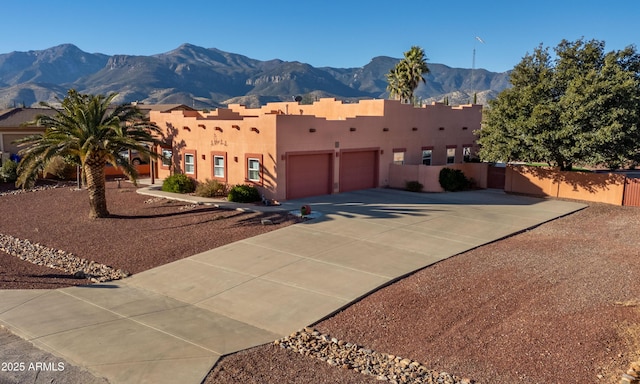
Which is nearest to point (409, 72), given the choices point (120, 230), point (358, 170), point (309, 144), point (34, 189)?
point (358, 170)

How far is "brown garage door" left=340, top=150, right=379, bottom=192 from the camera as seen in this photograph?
27.2m

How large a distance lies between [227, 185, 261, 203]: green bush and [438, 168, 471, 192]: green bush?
36.2 ft

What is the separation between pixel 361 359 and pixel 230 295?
4.67m

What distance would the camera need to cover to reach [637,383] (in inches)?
289

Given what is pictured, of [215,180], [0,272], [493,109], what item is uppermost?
[493,109]

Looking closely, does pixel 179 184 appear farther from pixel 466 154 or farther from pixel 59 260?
pixel 466 154

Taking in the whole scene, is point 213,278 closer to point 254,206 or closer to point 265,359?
point 265,359

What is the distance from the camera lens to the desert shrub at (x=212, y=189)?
24703 millimetres

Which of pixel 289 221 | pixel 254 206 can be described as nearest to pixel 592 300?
pixel 289 221

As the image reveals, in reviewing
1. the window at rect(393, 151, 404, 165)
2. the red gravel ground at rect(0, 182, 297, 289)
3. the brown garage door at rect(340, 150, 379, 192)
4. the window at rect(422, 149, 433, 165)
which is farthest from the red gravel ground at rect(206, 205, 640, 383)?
the window at rect(422, 149, 433, 165)

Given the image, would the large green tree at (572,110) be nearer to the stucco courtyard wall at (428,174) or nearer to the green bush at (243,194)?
the stucco courtyard wall at (428,174)

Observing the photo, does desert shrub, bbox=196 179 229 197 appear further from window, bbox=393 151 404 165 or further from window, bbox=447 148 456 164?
window, bbox=447 148 456 164

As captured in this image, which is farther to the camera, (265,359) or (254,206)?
(254,206)

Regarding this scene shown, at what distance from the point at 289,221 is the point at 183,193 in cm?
873
